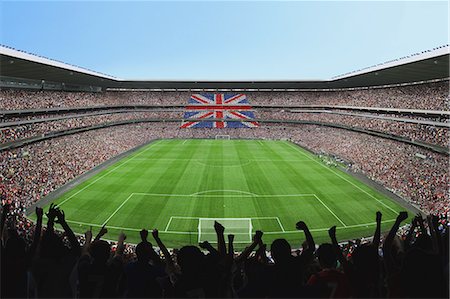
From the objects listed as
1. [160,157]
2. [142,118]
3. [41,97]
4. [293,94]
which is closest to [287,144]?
[293,94]

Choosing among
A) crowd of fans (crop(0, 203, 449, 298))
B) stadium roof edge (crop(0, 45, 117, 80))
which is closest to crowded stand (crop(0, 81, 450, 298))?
crowd of fans (crop(0, 203, 449, 298))

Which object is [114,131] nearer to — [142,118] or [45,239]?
[142,118]

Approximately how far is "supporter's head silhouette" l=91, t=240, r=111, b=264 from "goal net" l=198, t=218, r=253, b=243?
13686mm

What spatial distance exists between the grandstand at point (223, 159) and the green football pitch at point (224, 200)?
0.38 feet

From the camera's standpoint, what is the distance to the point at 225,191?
Result: 1036 inches

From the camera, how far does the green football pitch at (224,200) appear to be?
19.1 metres

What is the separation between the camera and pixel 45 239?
3793mm

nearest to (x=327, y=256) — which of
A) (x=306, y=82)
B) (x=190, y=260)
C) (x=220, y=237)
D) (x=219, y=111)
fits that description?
(x=220, y=237)

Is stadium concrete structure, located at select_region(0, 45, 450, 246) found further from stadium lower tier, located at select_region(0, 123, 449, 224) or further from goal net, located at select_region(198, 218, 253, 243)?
goal net, located at select_region(198, 218, 253, 243)

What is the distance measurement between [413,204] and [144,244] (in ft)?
81.6

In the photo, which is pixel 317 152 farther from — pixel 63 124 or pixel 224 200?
pixel 63 124

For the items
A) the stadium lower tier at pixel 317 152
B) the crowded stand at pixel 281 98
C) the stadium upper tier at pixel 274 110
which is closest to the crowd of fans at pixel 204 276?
the stadium lower tier at pixel 317 152

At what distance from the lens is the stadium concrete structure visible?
27.4 m

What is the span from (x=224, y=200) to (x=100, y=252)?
67.1ft
